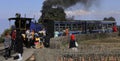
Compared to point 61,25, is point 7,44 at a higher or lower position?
higher

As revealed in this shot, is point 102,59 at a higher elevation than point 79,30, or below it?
higher

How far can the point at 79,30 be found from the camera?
163 ft

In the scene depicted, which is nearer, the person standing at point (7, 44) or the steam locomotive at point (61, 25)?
the person standing at point (7, 44)

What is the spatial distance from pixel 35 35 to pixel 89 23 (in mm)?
17195

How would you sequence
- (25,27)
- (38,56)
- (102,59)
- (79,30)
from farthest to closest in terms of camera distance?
1. (79,30)
2. (25,27)
3. (38,56)
4. (102,59)

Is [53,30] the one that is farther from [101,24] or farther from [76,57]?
[76,57]

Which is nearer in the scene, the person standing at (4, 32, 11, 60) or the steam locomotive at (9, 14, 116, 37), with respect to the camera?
the person standing at (4, 32, 11, 60)

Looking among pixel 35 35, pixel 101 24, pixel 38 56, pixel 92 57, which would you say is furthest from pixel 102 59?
pixel 101 24

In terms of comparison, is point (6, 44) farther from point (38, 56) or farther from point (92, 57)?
point (92, 57)

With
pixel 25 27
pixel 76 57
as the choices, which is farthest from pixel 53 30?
pixel 76 57

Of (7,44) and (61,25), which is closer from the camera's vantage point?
(7,44)

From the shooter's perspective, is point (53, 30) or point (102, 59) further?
point (53, 30)

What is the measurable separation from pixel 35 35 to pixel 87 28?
1603 centimetres

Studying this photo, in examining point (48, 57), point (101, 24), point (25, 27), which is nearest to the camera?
point (48, 57)
